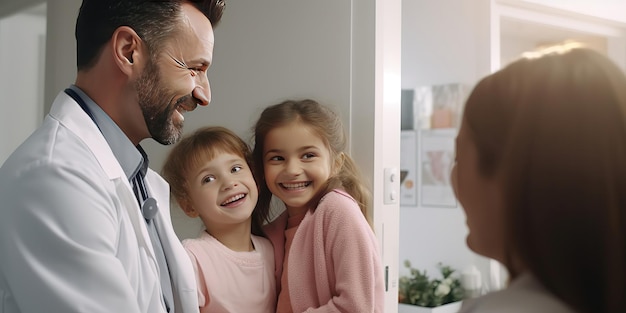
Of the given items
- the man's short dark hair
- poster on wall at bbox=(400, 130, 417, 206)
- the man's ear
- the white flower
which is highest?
the man's short dark hair

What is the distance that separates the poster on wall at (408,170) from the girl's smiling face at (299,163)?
2515 millimetres

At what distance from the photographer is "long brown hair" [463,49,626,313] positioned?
1.59 ft

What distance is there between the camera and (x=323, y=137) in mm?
1539

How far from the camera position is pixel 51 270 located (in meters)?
0.92

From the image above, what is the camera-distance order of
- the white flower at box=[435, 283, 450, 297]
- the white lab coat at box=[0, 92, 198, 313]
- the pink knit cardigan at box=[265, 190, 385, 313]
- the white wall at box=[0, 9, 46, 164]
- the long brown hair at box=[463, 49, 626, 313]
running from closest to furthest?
1. the long brown hair at box=[463, 49, 626, 313]
2. the white lab coat at box=[0, 92, 198, 313]
3. the pink knit cardigan at box=[265, 190, 385, 313]
4. the white wall at box=[0, 9, 46, 164]
5. the white flower at box=[435, 283, 450, 297]

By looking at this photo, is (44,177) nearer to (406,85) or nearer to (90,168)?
(90,168)

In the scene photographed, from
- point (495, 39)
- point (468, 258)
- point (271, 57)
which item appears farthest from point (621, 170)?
point (468, 258)


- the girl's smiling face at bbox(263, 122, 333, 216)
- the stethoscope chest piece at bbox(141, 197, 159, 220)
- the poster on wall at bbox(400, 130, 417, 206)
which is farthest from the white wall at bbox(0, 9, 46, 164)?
the stethoscope chest piece at bbox(141, 197, 159, 220)

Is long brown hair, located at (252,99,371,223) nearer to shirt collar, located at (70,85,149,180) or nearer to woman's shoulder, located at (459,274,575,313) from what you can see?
shirt collar, located at (70,85,149,180)

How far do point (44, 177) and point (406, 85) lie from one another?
10.2 ft

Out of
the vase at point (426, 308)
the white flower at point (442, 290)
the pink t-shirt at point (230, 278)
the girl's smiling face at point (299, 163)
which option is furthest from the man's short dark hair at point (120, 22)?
the white flower at point (442, 290)

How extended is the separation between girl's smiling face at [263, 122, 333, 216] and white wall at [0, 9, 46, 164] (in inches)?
82.9

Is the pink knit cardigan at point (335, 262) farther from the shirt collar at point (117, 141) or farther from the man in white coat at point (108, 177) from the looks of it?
the shirt collar at point (117, 141)

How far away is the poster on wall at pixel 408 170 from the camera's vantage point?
400cm
